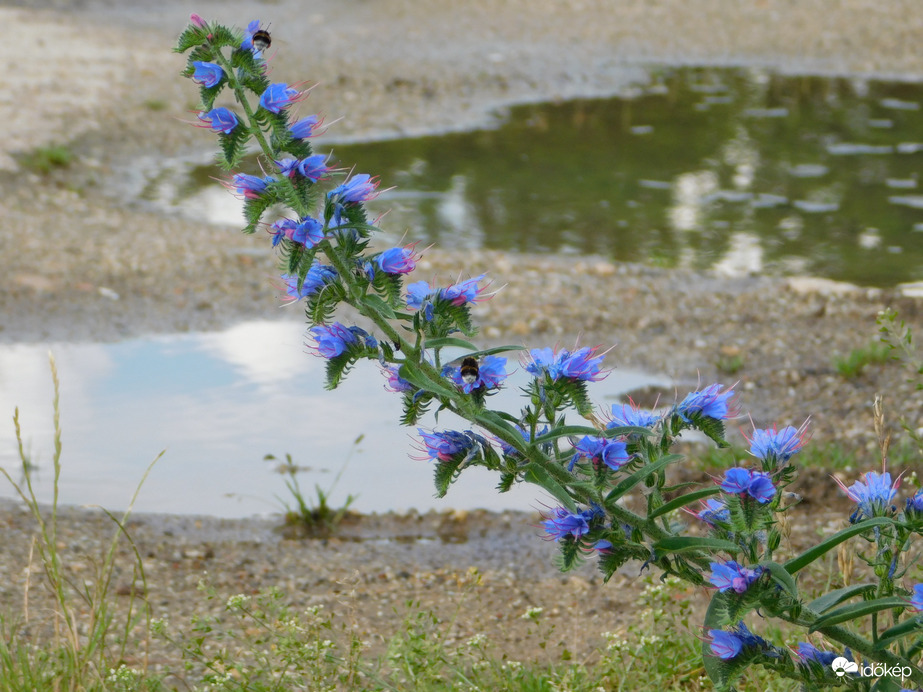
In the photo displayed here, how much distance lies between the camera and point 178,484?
4.76m

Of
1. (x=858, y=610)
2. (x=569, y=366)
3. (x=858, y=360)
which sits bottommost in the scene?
(x=858, y=610)

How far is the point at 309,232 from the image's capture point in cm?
184

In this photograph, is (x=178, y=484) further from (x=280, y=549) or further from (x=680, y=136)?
(x=680, y=136)

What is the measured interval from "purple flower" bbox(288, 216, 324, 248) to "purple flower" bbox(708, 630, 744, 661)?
889 mm

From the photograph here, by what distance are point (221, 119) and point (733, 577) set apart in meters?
1.07

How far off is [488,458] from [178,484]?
3.12 meters

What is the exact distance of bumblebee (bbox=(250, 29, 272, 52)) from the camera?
188cm

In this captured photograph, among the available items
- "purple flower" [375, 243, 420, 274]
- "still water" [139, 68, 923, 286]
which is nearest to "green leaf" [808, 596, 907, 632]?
"purple flower" [375, 243, 420, 274]

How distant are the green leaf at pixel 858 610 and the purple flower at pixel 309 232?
1.00m

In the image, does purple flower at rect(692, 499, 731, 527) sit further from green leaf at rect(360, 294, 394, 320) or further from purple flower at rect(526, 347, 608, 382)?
green leaf at rect(360, 294, 394, 320)

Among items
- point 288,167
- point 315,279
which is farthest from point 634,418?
point 288,167

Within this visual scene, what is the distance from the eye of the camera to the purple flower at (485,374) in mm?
1905

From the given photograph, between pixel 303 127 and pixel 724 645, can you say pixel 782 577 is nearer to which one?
pixel 724 645

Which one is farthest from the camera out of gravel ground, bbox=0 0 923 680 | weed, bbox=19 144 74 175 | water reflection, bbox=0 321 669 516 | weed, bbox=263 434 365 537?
weed, bbox=19 144 74 175
